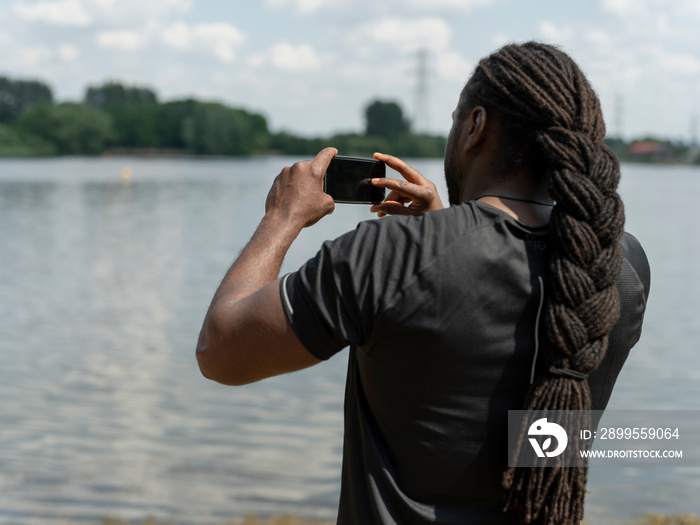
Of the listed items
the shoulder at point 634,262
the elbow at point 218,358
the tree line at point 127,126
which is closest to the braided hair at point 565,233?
the shoulder at point 634,262

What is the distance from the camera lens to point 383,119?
269 feet

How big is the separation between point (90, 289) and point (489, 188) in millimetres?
13558

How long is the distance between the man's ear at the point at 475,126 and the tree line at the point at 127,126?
8293 centimetres

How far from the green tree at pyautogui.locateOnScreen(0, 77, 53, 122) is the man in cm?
15196

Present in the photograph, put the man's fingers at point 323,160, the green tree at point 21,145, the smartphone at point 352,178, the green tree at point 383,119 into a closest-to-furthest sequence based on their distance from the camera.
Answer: the man's fingers at point 323,160 < the smartphone at point 352,178 < the green tree at point 383,119 < the green tree at point 21,145

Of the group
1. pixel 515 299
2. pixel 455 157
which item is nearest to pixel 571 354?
pixel 515 299

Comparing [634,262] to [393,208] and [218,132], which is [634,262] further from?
[218,132]

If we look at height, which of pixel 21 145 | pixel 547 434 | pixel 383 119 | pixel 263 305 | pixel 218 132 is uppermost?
pixel 383 119

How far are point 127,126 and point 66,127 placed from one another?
783 inches

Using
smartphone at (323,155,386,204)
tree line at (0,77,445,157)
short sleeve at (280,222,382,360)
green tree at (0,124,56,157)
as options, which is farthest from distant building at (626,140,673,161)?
short sleeve at (280,222,382,360)

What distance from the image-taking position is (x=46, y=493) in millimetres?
5508

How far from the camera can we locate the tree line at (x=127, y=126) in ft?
364

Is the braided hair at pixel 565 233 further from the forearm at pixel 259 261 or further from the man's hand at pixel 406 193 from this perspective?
the forearm at pixel 259 261

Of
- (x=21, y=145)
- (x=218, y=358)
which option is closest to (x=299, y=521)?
(x=218, y=358)
